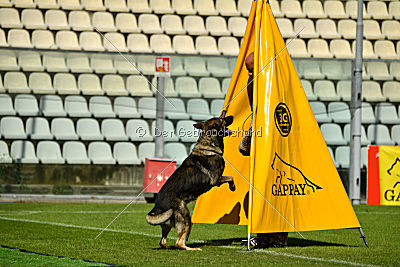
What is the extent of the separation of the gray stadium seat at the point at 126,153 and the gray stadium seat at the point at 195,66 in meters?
2.36

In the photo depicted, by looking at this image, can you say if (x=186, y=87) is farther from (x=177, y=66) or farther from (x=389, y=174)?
(x=389, y=174)

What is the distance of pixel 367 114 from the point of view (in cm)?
1706

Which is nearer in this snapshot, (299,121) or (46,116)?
(299,121)

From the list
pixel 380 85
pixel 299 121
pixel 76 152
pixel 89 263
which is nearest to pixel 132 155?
pixel 76 152

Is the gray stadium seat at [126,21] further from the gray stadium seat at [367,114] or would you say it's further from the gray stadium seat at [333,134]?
the gray stadium seat at [367,114]

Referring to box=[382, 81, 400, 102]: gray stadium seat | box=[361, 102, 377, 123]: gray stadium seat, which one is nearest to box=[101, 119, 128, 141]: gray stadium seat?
box=[361, 102, 377, 123]: gray stadium seat

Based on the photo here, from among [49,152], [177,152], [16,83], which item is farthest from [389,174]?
[16,83]

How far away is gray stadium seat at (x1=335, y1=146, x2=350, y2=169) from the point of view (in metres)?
16.1

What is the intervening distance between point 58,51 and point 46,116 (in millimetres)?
1764

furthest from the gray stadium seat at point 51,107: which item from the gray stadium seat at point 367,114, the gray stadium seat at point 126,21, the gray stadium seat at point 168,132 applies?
the gray stadium seat at point 367,114

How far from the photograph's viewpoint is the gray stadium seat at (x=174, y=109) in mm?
15969

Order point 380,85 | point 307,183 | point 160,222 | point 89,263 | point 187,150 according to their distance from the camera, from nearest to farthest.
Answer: point 89,263 < point 160,222 < point 307,183 < point 187,150 < point 380,85

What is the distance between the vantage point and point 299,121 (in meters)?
6.76

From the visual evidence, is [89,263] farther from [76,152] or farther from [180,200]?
[76,152]
